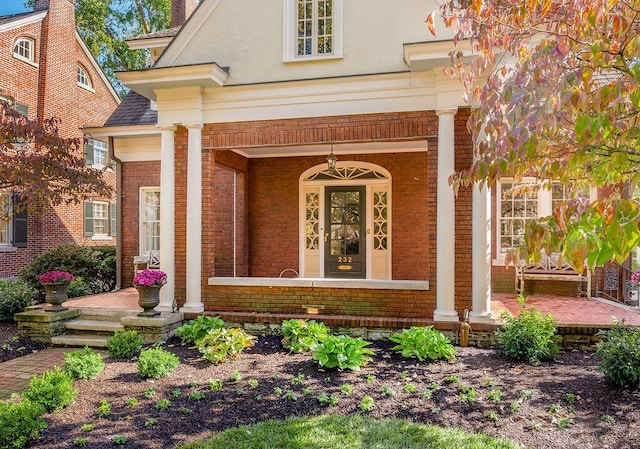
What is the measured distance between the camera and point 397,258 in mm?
9859

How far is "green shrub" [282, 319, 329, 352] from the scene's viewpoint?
19.6ft

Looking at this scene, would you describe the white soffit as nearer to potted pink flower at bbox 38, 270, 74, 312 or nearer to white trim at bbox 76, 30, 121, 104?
potted pink flower at bbox 38, 270, 74, 312

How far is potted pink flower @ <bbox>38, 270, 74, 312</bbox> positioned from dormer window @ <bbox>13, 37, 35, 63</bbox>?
12272mm

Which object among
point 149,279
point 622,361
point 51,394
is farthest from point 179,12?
point 622,361

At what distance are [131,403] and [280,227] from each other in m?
6.31

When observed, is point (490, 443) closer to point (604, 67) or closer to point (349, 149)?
point (604, 67)

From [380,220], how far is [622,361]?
240 inches

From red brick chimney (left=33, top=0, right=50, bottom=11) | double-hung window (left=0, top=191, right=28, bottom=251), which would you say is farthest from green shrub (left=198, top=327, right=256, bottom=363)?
red brick chimney (left=33, top=0, right=50, bottom=11)

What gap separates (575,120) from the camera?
2662 millimetres

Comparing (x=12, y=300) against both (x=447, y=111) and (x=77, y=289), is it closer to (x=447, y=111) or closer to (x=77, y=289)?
(x=77, y=289)

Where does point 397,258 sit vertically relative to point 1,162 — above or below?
below

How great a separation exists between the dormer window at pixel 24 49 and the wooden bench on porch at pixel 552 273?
Result: 1767cm

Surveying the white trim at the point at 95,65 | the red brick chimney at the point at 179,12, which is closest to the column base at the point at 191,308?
the red brick chimney at the point at 179,12

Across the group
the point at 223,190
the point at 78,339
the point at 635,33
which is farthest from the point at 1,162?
the point at 635,33
